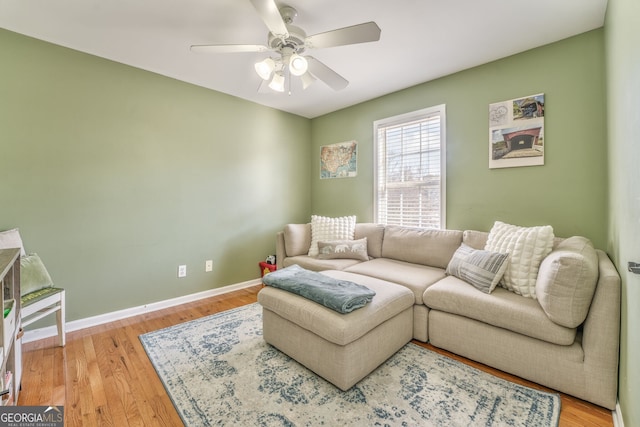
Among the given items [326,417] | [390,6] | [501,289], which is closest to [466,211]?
[501,289]

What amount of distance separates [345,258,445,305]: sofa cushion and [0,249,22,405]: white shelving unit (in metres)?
2.22

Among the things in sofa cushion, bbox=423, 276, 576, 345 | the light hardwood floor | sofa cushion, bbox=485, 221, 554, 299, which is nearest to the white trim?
the light hardwood floor

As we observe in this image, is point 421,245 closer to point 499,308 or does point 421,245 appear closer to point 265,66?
point 499,308

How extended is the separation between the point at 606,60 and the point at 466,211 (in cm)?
148

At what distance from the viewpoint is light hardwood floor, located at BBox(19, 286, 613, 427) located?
4.76 feet

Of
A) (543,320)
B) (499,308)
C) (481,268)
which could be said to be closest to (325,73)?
(481,268)

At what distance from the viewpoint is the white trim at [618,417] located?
134cm

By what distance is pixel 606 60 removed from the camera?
1.98 meters

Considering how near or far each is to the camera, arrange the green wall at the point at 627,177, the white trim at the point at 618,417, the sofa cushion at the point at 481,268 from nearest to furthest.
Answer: the green wall at the point at 627,177 → the white trim at the point at 618,417 → the sofa cushion at the point at 481,268

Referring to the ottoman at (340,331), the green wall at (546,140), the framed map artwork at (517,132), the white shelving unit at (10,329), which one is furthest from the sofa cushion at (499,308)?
the white shelving unit at (10,329)

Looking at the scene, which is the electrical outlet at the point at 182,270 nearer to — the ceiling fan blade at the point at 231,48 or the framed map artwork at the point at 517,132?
the ceiling fan blade at the point at 231,48

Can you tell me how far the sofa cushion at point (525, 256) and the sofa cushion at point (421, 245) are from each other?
0.59 metres

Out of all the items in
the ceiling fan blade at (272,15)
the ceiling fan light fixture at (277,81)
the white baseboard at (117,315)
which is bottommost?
the white baseboard at (117,315)

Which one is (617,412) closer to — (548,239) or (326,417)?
(548,239)
